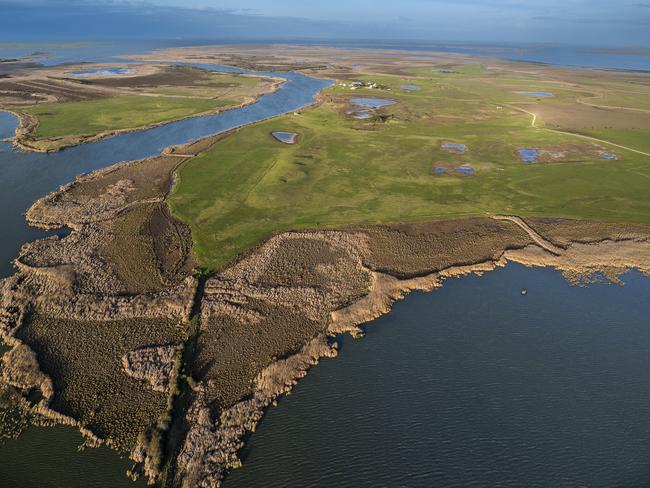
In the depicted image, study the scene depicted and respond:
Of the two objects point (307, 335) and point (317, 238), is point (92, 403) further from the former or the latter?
point (317, 238)

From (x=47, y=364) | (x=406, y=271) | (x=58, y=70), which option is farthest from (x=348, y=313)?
(x=58, y=70)

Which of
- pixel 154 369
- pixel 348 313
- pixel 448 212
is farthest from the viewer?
pixel 448 212

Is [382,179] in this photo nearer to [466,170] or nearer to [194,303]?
[466,170]

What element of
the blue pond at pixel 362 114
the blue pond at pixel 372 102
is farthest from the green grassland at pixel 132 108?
the blue pond at pixel 362 114

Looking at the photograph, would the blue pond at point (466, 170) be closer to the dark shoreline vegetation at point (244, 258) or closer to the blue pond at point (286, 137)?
the dark shoreline vegetation at point (244, 258)

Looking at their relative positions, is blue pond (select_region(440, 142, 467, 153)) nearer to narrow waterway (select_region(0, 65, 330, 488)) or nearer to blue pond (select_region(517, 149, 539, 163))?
blue pond (select_region(517, 149, 539, 163))
